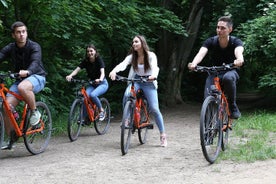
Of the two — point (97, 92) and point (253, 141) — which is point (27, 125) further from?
point (253, 141)

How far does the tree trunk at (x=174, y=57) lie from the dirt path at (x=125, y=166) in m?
8.69

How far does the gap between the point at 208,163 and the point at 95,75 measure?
13.7 ft

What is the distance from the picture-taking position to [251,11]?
13.8 m

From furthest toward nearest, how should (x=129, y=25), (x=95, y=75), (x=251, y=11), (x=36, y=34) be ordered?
(x=251, y=11), (x=129, y=25), (x=36, y=34), (x=95, y=75)

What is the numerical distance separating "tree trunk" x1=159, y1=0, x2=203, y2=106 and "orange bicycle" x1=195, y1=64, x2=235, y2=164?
10.4 metres

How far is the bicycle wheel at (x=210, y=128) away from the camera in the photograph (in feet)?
18.5

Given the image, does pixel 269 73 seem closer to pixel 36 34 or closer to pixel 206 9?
pixel 206 9

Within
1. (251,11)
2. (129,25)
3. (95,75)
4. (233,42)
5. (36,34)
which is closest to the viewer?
(233,42)

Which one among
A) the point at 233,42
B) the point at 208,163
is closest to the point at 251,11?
the point at 233,42

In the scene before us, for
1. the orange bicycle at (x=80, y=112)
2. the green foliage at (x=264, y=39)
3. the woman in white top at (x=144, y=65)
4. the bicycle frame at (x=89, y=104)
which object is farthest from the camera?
the green foliage at (x=264, y=39)

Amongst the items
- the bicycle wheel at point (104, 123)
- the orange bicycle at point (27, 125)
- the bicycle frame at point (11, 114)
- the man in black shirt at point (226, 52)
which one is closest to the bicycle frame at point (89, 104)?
the bicycle wheel at point (104, 123)

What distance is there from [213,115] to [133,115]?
1.53 meters

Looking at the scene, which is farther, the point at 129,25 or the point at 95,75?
the point at 129,25

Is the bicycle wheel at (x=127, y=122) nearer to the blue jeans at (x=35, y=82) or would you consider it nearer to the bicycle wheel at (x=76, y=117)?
the blue jeans at (x=35, y=82)
